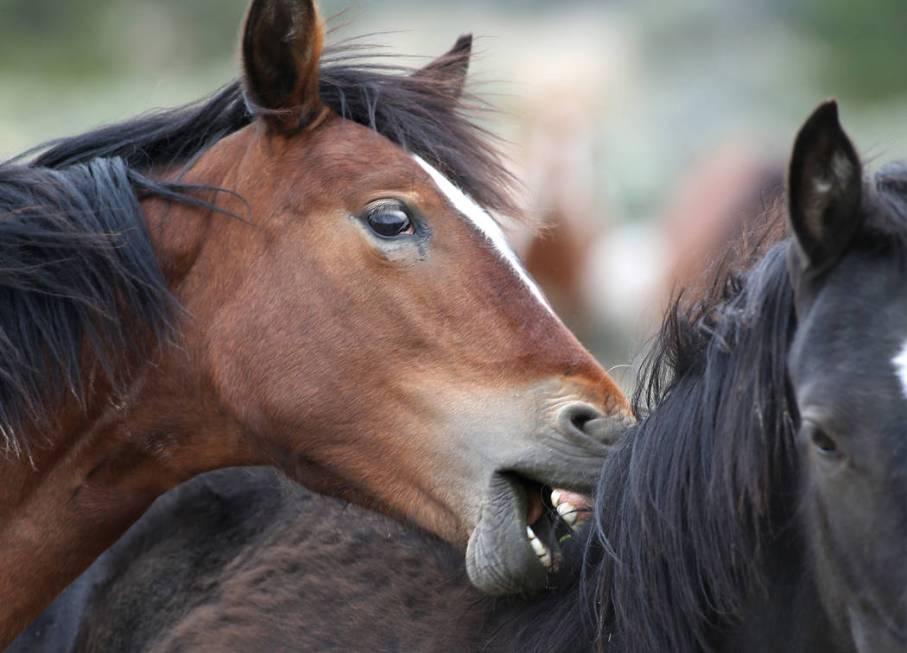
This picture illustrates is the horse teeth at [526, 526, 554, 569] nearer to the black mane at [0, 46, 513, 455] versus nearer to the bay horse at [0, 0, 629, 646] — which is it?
the bay horse at [0, 0, 629, 646]

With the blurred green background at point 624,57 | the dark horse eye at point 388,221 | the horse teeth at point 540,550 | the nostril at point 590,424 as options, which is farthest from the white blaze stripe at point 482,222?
the blurred green background at point 624,57

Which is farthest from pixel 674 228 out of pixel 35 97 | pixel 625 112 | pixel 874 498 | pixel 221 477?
pixel 35 97

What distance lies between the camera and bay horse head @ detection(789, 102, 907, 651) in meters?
1.93

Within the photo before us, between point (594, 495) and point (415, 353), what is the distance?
1.65 feet

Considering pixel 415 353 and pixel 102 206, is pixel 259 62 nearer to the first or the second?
pixel 102 206

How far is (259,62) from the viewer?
2928mm

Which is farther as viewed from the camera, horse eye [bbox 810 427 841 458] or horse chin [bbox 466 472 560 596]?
horse chin [bbox 466 472 560 596]

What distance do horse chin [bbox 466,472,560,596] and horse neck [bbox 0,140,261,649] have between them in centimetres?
63

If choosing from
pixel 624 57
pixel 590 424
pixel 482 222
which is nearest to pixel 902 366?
pixel 590 424

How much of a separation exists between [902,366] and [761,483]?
0.33m

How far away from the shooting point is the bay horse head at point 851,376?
193 centimetres

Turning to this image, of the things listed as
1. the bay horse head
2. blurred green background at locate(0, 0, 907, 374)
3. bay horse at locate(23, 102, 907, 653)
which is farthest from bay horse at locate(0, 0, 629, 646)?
blurred green background at locate(0, 0, 907, 374)

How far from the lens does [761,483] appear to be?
2.17m

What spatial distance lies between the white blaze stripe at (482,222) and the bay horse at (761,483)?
434 mm
